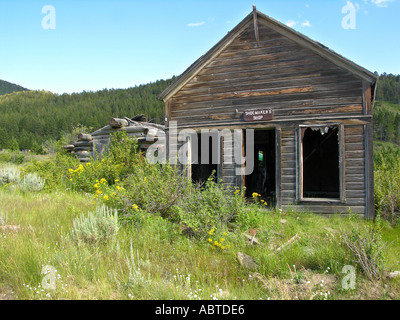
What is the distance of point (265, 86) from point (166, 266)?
697 centimetres

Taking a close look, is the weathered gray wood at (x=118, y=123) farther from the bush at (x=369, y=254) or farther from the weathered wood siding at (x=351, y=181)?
the bush at (x=369, y=254)

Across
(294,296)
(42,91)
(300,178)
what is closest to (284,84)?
(300,178)

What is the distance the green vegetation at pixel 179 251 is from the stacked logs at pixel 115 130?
805cm

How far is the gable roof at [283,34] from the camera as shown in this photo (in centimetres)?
854

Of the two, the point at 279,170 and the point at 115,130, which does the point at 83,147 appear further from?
the point at 279,170

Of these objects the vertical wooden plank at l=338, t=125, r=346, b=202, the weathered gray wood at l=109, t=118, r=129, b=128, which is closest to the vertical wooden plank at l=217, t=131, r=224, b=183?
the vertical wooden plank at l=338, t=125, r=346, b=202

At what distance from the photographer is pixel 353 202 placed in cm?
847

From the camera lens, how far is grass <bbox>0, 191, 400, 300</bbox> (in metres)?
3.75

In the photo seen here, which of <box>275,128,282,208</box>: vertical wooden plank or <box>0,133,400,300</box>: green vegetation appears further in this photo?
<box>275,128,282,208</box>: vertical wooden plank

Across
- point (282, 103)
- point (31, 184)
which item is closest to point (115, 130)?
point (31, 184)

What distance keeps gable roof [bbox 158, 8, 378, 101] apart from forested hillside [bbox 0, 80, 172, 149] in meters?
58.7

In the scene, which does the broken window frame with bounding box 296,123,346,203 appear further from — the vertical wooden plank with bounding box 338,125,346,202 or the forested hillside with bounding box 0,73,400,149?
the forested hillside with bounding box 0,73,400,149
